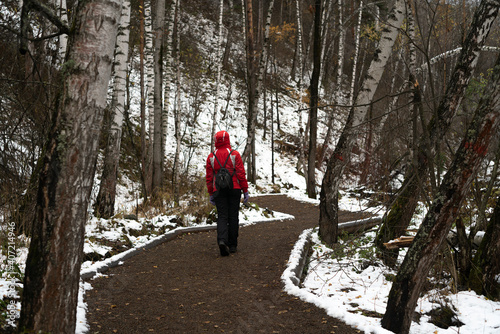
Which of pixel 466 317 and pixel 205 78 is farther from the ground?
pixel 205 78

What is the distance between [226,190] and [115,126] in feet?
11.7

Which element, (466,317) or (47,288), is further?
(466,317)

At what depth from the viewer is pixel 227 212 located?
6738 millimetres

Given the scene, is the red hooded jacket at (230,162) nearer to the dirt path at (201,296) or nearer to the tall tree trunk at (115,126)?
the dirt path at (201,296)

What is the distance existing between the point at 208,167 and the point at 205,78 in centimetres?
2117

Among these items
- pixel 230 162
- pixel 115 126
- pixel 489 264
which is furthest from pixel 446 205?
pixel 115 126

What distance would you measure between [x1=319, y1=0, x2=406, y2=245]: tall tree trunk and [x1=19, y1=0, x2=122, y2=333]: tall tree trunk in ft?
15.5

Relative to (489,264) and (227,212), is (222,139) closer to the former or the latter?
(227,212)

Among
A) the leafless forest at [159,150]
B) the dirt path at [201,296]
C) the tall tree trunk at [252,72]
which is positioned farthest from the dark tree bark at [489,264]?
the tall tree trunk at [252,72]

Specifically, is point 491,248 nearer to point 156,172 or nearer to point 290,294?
point 290,294

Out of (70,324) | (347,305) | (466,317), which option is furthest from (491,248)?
(70,324)

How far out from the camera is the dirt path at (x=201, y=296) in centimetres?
377

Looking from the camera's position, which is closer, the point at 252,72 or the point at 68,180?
the point at 68,180

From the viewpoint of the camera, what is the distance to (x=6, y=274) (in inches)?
154
